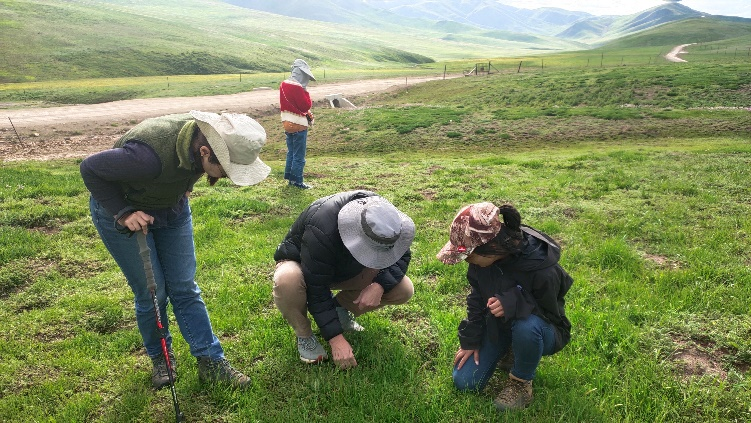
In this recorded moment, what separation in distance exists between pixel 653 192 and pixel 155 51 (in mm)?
100279

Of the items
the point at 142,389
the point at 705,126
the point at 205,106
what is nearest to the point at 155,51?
the point at 205,106

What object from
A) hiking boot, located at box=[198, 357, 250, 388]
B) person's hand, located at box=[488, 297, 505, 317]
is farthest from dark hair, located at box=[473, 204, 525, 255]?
hiking boot, located at box=[198, 357, 250, 388]

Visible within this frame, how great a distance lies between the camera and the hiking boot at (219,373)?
4285 millimetres

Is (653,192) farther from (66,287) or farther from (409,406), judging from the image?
(66,287)

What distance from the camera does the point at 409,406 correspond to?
159 inches

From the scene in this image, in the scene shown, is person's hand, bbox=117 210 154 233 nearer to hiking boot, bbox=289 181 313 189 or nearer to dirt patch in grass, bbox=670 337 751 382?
dirt patch in grass, bbox=670 337 751 382

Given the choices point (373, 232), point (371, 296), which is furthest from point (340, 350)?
point (373, 232)

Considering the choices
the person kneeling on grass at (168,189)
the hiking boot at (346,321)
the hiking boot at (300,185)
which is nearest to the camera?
the person kneeling on grass at (168,189)

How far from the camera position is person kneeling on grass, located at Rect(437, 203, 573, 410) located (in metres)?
3.72

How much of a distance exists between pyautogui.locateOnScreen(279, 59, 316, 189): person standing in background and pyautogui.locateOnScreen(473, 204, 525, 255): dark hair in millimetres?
8236

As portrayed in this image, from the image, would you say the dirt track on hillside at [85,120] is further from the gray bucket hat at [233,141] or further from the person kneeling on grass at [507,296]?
the person kneeling on grass at [507,296]

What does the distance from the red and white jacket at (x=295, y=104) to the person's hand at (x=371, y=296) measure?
7.50 meters

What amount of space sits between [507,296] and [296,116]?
338 inches

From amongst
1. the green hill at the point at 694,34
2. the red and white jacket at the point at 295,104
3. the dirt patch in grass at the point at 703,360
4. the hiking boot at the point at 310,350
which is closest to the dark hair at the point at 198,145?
the hiking boot at the point at 310,350
